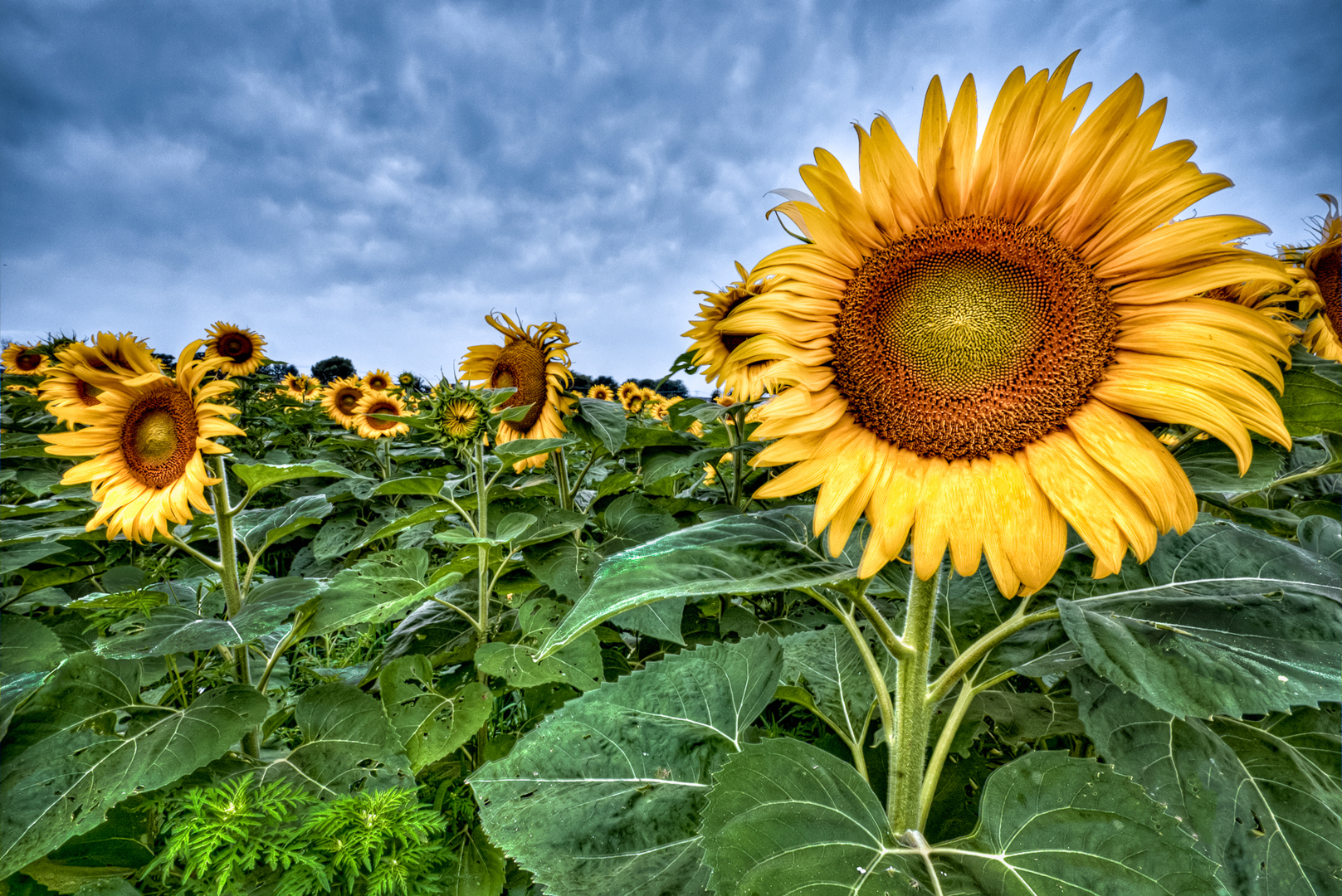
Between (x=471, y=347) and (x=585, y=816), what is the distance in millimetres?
2157

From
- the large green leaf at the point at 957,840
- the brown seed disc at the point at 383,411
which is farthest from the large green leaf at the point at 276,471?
the brown seed disc at the point at 383,411

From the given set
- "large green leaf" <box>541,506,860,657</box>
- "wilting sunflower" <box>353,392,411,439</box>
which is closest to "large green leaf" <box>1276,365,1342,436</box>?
"large green leaf" <box>541,506,860,657</box>

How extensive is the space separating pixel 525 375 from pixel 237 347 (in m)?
3.53

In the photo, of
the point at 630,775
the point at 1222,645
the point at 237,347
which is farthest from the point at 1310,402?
the point at 237,347

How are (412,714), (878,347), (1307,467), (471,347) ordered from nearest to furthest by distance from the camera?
(878,347) → (412,714) → (1307,467) → (471,347)

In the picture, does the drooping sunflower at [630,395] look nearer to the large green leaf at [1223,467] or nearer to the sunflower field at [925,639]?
the sunflower field at [925,639]

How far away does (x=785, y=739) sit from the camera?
83 centimetres

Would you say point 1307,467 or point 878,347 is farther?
point 1307,467

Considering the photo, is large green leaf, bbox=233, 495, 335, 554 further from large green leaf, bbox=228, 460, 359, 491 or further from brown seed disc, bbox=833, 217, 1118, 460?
brown seed disc, bbox=833, 217, 1118, 460

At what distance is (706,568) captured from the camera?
74cm

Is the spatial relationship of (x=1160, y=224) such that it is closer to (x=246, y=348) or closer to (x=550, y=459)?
(x=550, y=459)

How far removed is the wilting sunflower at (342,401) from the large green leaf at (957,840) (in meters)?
5.40

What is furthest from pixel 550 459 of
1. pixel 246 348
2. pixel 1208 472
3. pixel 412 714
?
pixel 246 348

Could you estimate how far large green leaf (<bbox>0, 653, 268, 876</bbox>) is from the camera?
3.81 feet
